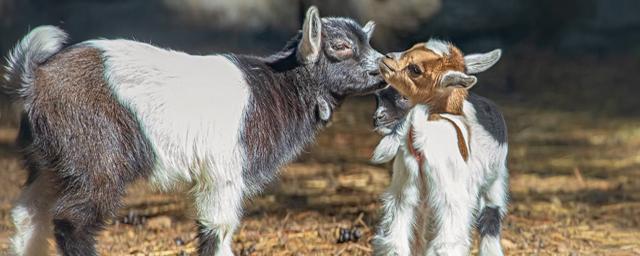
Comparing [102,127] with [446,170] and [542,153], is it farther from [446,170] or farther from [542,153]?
[542,153]

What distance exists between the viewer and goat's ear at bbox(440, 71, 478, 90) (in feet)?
14.5

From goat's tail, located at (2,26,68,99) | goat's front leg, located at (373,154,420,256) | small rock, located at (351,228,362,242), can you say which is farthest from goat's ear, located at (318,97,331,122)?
small rock, located at (351,228,362,242)

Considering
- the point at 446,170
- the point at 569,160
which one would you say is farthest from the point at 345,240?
the point at 569,160

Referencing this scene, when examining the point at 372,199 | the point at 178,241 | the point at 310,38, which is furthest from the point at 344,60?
the point at 372,199

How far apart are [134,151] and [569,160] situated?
4.82m

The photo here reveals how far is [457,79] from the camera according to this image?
4441 mm

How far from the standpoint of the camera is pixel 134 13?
1136cm

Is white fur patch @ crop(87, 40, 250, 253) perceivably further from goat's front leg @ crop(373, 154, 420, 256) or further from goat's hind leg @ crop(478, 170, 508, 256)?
goat's hind leg @ crop(478, 170, 508, 256)

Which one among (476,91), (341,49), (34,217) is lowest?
(476,91)

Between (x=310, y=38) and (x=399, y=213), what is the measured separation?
0.81 m

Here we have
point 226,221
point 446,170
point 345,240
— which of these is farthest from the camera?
point 345,240

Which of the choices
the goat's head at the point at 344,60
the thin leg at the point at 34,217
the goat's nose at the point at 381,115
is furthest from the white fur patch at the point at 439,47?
the thin leg at the point at 34,217

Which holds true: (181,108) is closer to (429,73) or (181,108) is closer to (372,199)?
(429,73)

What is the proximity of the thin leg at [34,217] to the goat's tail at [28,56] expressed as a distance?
36 cm
